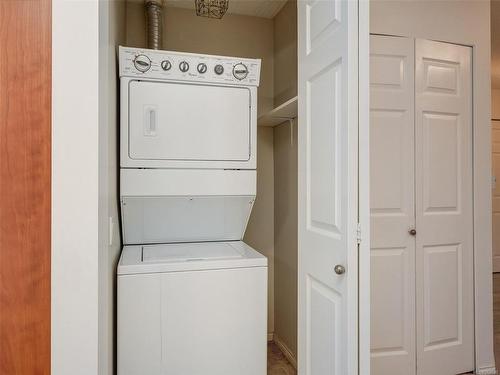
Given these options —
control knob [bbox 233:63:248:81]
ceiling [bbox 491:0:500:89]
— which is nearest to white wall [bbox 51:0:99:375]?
control knob [bbox 233:63:248:81]

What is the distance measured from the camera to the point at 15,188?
1015mm

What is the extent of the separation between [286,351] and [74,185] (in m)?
2.17

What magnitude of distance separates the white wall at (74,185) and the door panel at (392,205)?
164cm

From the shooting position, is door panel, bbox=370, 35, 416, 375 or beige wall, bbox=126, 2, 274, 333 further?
beige wall, bbox=126, 2, 274, 333

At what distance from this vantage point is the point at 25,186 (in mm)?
1022

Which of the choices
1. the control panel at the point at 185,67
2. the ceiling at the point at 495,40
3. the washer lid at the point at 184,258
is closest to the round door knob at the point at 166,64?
the control panel at the point at 185,67

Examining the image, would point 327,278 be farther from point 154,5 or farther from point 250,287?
point 154,5

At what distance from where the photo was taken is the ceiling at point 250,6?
2.63 m

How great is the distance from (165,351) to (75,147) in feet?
3.71

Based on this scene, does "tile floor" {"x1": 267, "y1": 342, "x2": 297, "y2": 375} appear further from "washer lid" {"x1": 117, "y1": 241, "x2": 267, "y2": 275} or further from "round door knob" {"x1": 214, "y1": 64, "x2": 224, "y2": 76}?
"round door knob" {"x1": 214, "y1": 64, "x2": 224, "y2": 76}

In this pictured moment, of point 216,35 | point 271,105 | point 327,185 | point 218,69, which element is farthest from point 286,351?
point 216,35

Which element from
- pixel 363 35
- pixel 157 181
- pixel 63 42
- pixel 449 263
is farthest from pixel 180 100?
pixel 449 263

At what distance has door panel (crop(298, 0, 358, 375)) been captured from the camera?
1.31 metres

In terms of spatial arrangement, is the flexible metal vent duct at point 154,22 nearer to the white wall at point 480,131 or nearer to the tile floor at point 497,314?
the white wall at point 480,131
